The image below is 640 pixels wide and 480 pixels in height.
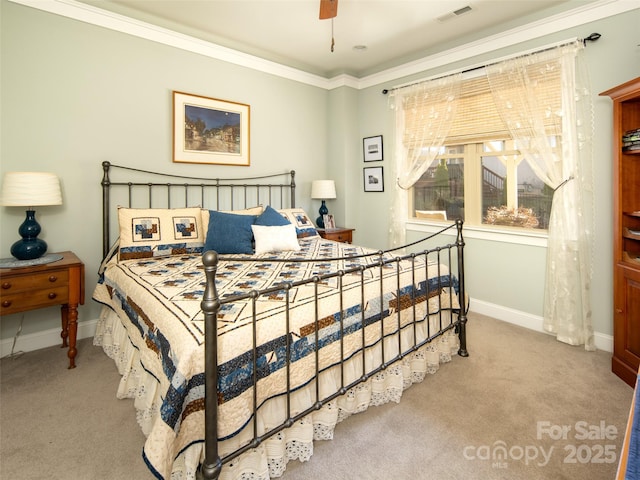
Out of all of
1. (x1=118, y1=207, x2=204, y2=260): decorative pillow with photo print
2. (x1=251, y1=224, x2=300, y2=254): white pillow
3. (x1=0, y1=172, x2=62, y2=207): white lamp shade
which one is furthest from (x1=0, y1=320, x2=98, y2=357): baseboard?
(x1=251, y1=224, x2=300, y2=254): white pillow

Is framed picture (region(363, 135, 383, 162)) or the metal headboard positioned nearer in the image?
the metal headboard

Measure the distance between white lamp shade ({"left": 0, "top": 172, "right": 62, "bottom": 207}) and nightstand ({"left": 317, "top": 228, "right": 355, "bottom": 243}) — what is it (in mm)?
2560

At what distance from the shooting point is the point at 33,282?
91.2 inches

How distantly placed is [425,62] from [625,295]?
2914mm

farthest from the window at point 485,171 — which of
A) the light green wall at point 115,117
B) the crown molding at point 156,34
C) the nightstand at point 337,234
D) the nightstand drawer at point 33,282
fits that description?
the nightstand drawer at point 33,282

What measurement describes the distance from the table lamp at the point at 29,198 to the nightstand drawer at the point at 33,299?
0.33 meters

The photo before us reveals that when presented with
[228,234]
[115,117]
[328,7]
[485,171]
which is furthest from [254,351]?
[485,171]

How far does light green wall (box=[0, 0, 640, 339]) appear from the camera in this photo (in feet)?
8.60

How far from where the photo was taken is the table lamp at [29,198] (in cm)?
234

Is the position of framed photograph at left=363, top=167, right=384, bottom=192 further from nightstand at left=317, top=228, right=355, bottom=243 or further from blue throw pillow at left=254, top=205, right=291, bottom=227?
blue throw pillow at left=254, top=205, right=291, bottom=227

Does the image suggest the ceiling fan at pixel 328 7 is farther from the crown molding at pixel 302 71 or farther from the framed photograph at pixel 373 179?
the framed photograph at pixel 373 179

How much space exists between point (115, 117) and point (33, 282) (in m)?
1.52

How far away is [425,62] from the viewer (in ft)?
12.6

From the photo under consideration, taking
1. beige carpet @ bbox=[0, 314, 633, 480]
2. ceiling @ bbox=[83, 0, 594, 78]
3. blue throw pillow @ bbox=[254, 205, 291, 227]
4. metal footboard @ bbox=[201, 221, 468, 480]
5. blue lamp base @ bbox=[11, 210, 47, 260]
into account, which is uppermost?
ceiling @ bbox=[83, 0, 594, 78]
